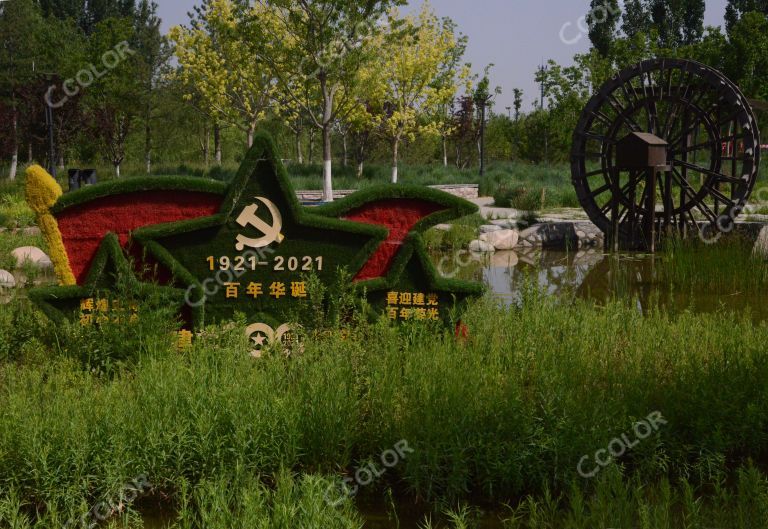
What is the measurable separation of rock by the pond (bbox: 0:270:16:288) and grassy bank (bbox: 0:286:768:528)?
15.6ft

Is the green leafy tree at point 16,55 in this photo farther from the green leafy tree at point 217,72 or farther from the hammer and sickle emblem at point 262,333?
the hammer and sickle emblem at point 262,333

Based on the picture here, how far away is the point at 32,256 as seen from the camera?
11188 millimetres

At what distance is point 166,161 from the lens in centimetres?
3781

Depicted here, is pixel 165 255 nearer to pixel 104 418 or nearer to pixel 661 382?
pixel 104 418

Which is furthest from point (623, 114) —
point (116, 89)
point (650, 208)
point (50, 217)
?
point (116, 89)

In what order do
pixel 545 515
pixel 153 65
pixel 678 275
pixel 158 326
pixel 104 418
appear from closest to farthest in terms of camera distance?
pixel 545 515, pixel 104 418, pixel 158 326, pixel 678 275, pixel 153 65

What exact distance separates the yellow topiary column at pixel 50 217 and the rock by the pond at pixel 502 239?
31.7ft

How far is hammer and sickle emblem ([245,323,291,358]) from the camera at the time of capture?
560 cm

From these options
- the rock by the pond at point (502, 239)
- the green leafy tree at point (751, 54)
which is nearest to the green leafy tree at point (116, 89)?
the rock by the pond at point (502, 239)

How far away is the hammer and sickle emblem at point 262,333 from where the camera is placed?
560 cm

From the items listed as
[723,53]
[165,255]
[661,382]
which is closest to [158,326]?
[165,255]

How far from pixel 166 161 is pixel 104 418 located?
117ft
